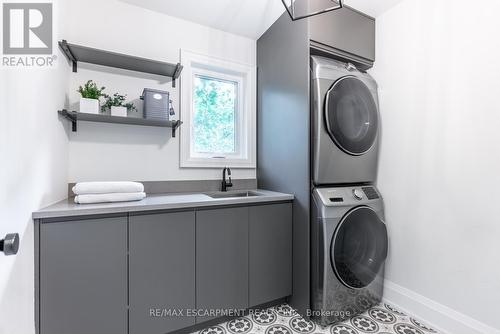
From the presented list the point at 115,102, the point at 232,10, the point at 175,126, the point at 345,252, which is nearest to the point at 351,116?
the point at 345,252

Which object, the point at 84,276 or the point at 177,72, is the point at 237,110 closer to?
the point at 177,72

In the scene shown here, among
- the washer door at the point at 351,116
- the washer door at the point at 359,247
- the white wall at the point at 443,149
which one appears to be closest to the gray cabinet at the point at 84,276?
the washer door at the point at 359,247

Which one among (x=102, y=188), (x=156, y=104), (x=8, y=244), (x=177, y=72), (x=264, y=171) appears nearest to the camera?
(x=8, y=244)

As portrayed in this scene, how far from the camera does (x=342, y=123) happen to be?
1.74 meters

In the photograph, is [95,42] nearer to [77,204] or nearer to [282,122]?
[77,204]

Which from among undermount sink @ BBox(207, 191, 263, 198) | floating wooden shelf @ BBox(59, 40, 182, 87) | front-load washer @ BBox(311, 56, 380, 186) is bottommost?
undermount sink @ BBox(207, 191, 263, 198)

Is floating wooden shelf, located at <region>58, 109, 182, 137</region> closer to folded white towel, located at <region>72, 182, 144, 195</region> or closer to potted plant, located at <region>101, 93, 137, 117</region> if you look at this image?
potted plant, located at <region>101, 93, 137, 117</region>

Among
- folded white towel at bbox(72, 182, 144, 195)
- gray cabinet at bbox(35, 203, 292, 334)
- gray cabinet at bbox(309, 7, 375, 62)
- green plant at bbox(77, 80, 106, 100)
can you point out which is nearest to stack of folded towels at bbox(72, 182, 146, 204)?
folded white towel at bbox(72, 182, 144, 195)

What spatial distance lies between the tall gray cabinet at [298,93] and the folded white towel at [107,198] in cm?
115

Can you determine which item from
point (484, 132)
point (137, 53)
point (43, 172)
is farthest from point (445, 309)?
point (137, 53)

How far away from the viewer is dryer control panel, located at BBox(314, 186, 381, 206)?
1.66m

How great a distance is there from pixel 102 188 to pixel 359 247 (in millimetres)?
1837

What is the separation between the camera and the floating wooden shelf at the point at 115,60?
160cm

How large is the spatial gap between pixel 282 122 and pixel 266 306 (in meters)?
1.52
